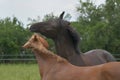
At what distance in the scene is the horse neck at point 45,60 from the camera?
22.0 ft

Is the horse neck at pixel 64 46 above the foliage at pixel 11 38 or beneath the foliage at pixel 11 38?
above

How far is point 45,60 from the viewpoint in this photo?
22.6 ft

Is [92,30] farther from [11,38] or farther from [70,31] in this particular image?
[70,31]

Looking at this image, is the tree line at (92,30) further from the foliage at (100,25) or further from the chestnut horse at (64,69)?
the chestnut horse at (64,69)

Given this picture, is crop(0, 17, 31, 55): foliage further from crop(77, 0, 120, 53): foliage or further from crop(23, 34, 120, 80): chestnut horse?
crop(23, 34, 120, 80): chestnut horse

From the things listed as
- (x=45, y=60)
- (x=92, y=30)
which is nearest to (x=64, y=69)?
(x=45, y=60)

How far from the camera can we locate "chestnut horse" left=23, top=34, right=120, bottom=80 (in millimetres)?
5688

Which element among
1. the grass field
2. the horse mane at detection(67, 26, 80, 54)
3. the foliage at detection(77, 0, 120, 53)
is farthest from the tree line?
the horse mane at detection(67, 26, 80, 54)

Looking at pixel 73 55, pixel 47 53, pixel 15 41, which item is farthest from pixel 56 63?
pixel 15 41

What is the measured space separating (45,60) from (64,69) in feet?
2.03

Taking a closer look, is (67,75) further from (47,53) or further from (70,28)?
(70,28)

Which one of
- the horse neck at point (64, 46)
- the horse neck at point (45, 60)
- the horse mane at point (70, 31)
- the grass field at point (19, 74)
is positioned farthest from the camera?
the grass field at point (19, 74)

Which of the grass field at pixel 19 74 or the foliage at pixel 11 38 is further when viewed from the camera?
the foliage at pixel 11 38

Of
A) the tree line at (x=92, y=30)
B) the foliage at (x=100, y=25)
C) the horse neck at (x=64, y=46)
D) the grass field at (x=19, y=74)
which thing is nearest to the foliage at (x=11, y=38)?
the tree line at (x=92, y=30)
